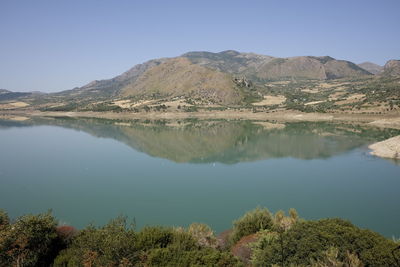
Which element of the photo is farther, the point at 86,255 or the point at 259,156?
the point at 259,156

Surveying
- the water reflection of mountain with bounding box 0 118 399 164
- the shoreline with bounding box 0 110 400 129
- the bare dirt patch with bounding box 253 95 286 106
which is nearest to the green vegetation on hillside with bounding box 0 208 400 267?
the water reflection of mountain with bounding box 0 118 399 164

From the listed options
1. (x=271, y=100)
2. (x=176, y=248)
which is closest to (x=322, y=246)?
(x=176, y=248)

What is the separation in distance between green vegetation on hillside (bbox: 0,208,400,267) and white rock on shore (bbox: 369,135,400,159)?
42447 mm

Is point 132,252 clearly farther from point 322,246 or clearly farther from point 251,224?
point 251,224

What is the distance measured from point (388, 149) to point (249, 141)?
99.0 feet

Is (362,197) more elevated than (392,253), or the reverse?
(392,253)

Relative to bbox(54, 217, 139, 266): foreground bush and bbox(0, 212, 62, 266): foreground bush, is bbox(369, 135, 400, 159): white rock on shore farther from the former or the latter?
bbox(0, 212, 62, 266): foreground bush

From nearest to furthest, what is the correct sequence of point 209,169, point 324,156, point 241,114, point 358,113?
1. point 209,169
2. point 324,156
3. point 358,113
4. point 241,114

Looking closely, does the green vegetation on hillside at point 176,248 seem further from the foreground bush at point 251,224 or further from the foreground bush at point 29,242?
the foreground bush at point 251,224

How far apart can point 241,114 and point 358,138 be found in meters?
63.9

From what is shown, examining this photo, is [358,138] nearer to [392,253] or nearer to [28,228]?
[392,253]

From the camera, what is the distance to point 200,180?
40562mm

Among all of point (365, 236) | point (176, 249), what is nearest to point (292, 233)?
point (365, 236)

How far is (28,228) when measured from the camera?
15.3 metres
